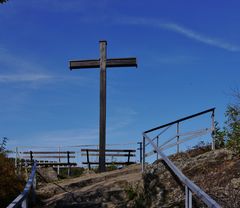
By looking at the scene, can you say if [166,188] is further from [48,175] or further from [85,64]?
[48,175]

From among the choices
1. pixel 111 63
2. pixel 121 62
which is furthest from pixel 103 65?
pixel 121 62

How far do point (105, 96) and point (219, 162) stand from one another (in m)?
8.12

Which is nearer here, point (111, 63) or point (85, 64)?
point (111, 63)

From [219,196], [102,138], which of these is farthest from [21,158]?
[219,196]

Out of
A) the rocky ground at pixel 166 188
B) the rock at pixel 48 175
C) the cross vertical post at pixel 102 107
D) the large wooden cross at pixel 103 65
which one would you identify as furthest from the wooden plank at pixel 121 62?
the rocky ground at pixel 166 188

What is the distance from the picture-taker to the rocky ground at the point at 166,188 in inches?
368

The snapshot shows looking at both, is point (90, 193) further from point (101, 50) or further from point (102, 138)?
point (101, 50)

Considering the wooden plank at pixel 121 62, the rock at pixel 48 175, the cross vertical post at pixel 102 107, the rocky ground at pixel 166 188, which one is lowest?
the rocky ground at pixel 166 188

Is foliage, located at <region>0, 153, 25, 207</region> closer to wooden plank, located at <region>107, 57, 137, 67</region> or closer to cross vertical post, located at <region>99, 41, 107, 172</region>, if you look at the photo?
cross vertical post, located at <region>99, 41, 107, 172</region>

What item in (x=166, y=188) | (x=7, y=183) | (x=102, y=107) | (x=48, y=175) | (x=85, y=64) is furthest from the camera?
(x=48, y=175)

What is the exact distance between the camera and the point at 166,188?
10617mm

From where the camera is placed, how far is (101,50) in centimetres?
1858

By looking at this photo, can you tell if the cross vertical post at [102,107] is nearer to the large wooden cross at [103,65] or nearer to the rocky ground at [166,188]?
the large wooden cross at [103,65]

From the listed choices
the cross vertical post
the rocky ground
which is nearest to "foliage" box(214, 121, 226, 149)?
the rocky ground
